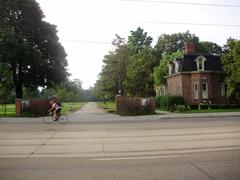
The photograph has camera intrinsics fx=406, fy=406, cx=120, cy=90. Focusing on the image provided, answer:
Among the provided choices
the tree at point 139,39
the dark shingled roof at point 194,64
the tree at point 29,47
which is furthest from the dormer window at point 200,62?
the tree at point 139,39

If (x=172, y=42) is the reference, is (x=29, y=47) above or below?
below

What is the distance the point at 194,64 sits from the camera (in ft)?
177

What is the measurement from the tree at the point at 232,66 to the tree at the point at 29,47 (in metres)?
20.3

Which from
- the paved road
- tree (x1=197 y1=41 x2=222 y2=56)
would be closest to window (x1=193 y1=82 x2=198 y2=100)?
tree (x1=197 y1=41 x2=222 y2=56)

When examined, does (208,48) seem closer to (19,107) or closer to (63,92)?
(63,92)

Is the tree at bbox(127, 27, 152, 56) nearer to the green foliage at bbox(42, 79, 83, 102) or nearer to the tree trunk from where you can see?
the green foliage at bbox(42, 79, 83, 102)

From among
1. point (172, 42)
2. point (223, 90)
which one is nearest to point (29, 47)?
point (223, 90)

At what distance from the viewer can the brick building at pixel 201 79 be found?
5284 cm

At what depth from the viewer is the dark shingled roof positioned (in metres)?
53.6

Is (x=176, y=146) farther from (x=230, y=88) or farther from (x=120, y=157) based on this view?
(x=230, y=88)

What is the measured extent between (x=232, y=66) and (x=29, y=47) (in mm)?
23952

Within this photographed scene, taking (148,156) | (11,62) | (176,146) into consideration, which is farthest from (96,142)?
(11,62)

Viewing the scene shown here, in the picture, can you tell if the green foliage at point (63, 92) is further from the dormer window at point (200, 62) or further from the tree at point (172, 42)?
the dormer window at point (200, 62)

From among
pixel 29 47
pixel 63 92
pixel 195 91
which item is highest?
pixel 29 47
